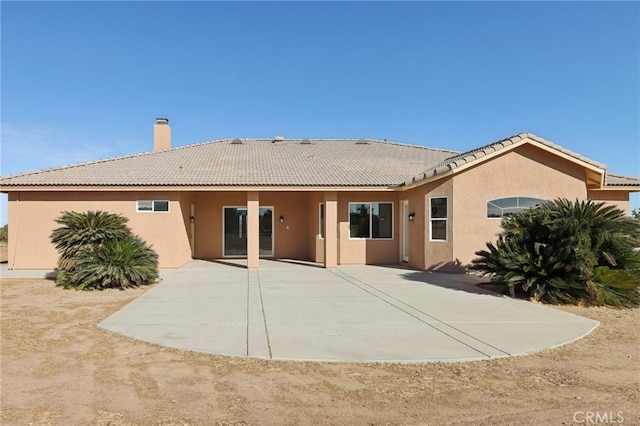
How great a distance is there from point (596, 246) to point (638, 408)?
658 cm

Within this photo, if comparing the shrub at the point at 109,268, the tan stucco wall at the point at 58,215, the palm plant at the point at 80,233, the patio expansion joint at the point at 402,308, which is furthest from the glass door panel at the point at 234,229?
the shrub at the point at 109,268

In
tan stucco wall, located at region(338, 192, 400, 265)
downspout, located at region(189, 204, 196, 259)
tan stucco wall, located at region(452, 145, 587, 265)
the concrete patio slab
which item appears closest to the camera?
the concrete patio slab

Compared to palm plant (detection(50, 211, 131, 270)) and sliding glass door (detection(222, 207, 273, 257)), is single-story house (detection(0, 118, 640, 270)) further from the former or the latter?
palm plant (detection(50, 211, 131, 270))

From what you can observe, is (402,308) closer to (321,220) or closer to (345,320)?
(345,320)

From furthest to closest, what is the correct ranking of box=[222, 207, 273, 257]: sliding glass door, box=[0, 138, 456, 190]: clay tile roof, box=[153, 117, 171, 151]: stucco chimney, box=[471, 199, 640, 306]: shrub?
box=[153, 117, 171, 151]: stucco chimney → box=[222, 207, 273, 257]: sliding glass door → box=[0, 138, 456, 190]: clay tile roof → box=[471, 199, 640, 306]: shrub

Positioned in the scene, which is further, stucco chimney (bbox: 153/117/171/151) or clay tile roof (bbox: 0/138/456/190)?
stucco chimney (bbox: 153/117/171/151)

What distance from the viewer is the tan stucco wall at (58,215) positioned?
16.1 meters

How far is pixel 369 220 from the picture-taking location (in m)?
18.1

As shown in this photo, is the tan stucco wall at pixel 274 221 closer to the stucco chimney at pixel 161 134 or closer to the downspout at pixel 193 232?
the downspout at pixel 193 232

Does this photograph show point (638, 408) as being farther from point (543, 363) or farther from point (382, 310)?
point (382, 310)
